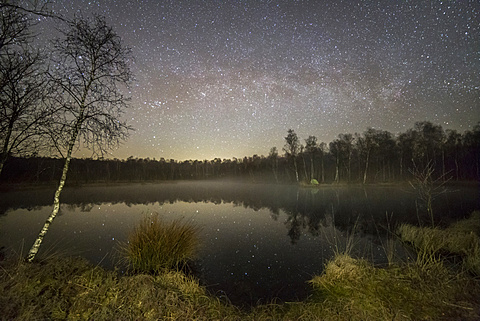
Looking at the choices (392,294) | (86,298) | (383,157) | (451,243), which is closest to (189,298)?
(86,298)

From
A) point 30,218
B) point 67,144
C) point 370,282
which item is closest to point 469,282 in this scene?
point 370,282

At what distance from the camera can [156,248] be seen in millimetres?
7016

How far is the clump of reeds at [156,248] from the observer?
6.88 m

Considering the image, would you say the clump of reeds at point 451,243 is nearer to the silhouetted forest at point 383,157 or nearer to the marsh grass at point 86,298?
the marsh grass at point 86,298

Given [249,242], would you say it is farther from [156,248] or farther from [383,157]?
[383,157]

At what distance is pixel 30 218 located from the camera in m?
15.4

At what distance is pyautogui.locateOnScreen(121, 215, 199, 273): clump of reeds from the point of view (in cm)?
688

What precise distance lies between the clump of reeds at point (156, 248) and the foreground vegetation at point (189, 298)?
1284 mm

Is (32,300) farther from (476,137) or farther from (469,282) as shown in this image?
(476,137)

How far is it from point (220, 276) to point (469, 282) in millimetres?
6506

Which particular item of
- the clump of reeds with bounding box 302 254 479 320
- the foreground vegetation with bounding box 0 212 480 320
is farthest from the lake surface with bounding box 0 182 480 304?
the foreground vegetation with bounding box 0 212 480 320

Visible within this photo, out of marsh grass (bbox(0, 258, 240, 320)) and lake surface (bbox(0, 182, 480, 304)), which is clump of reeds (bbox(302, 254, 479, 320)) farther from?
marsh grass (bbox(0, 258, 240, 320))

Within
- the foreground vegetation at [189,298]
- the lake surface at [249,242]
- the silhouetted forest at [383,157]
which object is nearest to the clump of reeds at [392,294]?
the foreground vegetation at [189,298]

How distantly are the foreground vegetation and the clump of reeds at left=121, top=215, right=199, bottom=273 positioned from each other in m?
1.28
